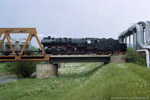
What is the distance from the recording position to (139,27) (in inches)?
1093

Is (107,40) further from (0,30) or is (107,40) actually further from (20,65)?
(0,30)

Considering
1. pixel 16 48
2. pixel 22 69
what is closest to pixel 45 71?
pixel 22 69

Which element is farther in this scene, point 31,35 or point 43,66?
point 31,35

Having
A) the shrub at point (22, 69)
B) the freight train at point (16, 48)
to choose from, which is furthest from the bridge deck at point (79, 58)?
the shrub at point (22, 69)

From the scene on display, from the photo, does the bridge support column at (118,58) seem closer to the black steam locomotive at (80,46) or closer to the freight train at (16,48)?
the black steam locomotive at (80,46)

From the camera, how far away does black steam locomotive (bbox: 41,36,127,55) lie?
3023 cm

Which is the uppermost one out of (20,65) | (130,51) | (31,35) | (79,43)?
(31,35)

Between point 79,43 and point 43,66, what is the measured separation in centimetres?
1032

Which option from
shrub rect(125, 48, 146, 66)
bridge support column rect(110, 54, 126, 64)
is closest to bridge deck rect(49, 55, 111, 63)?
bridge support column rect(110, 54, 126, 64)

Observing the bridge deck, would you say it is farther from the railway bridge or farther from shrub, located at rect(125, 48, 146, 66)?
shrub, located at rect(125, 48, 146, 66)

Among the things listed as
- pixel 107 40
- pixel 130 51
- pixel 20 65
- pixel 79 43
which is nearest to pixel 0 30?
pixel 20 65

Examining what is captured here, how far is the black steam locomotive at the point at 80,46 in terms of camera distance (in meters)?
30.2

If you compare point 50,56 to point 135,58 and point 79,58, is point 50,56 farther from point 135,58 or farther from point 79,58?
point 135,58

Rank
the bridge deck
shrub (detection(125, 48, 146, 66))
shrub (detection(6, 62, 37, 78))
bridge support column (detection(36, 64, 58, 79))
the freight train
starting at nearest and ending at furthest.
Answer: shrub (detection(125, 48, 146, 66))
bridge support column (detection(36, 64, 58, 79))
the bridge deck
the freight train
shrub (detection(6, 62, 37, 78))
